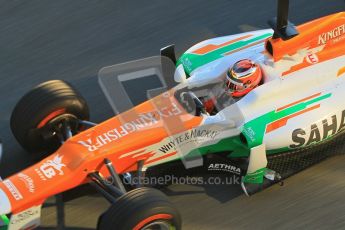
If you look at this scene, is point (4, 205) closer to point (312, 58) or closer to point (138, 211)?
point (138, 211)

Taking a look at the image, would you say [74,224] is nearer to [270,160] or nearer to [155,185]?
[155,185]

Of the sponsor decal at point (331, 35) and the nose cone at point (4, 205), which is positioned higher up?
the sponsor decal at point (331, 35)

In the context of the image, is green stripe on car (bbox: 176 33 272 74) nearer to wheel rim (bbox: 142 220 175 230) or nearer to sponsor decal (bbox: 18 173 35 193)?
wheel rim (bbox: 142 220 175 230)

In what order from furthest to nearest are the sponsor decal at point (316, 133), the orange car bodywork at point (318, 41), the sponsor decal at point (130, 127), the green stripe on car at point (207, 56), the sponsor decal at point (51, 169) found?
the green stripe on car at point (207, 56), the orange car bodywork at point (318, 41), the sponsor decal at point (316, 133), the sponsor decal at point (130, 127), the sponsor decal at point (51, 169)

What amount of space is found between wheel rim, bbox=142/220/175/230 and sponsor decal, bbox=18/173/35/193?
29.2 inches

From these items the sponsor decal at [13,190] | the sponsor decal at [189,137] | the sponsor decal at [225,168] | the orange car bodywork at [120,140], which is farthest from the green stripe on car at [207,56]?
the sponsor decal at [13,190]

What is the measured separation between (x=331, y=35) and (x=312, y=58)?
0.21 m

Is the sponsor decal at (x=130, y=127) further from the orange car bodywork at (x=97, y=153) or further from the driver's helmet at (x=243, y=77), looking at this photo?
the driver's helmet at (x=243, y=77)

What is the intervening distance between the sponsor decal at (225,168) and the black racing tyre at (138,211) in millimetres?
732

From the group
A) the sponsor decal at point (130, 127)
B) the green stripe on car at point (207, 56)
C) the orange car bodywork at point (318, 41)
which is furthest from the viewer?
the green stripe on car at point (207, 56)

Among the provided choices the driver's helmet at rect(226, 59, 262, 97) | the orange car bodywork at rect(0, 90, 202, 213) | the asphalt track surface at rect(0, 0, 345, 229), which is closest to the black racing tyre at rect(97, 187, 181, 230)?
the orange car bodywork at rect(0, 90, 202, 213)

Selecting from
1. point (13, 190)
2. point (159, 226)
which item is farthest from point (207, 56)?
point (13, 190)

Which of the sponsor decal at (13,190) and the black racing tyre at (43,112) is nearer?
the sponsor decal at (13,190)

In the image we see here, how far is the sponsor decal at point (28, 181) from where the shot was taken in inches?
136
